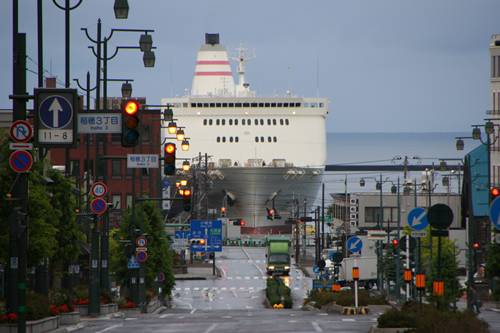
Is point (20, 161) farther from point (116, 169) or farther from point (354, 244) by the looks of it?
point (116, 169)

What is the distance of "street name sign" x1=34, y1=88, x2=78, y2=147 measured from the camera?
2533cm

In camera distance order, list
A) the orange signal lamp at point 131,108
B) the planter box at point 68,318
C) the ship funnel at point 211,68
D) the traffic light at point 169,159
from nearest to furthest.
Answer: the orange signal lamp at point 131,108 < the traffic light at point 169,159 < the planter box at point 68,318 < the ship funnel at point 211,68

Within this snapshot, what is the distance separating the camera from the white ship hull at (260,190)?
159125 millimetres

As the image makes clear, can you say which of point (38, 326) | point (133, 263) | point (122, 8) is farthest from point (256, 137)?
point (38, 326)

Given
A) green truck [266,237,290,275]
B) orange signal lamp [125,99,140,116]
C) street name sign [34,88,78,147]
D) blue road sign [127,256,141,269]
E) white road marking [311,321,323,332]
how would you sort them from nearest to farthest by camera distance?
1. street name sign [34,88,78,147]
2. orange signal lamp [125,99,140,116]
3. white road marking [311,321,323,332]
4. blue road sign [127,256,141,269]
5. green truck [266,237,290,275]

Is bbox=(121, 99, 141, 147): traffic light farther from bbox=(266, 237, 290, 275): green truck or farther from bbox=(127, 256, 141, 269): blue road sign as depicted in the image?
bbox=(266, 237, 290, 275): green truck

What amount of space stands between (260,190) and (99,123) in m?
136

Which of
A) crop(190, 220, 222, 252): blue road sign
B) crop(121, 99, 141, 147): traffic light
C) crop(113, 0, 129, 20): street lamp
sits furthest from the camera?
crop(190, 220, 222, 252): blue road sign

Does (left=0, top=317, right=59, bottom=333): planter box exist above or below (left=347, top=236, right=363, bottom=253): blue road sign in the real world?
below

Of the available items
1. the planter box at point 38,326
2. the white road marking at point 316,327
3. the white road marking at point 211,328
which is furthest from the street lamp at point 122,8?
the white road marking at point 316,327

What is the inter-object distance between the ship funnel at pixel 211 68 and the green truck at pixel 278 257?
7242 centimetres

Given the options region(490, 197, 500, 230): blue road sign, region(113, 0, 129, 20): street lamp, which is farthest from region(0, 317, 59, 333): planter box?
region(490, 197, 500, 230): blue road sign

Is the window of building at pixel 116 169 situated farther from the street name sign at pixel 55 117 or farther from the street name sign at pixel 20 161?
the street name sign at pixel 20 161

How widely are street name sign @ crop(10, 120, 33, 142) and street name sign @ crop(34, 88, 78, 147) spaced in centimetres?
100
